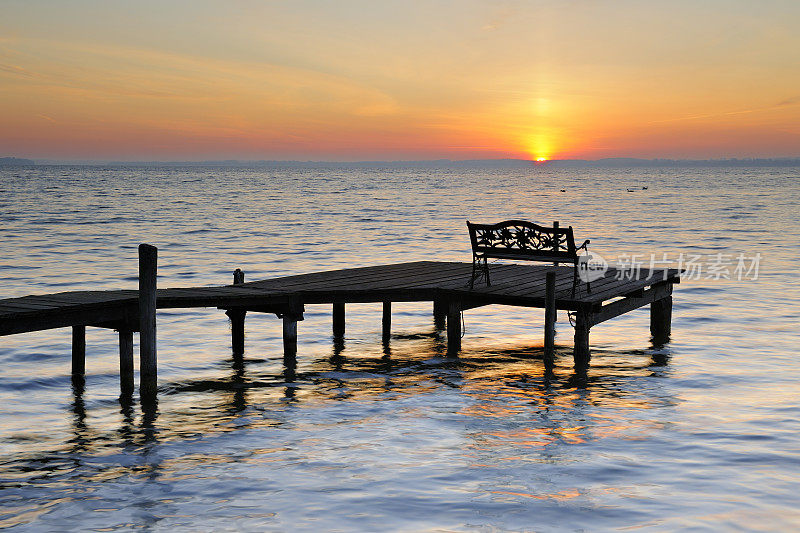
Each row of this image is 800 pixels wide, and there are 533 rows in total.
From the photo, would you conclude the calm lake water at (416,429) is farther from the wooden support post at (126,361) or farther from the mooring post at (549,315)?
the wooden support post at (126,361)

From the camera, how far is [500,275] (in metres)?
16.3

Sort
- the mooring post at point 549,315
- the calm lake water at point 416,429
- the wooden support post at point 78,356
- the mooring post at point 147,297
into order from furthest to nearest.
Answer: the wooden support post at point 78,356
the mooring post at point 549,315
the mooring post at point 147,297
the calm lake water at point 416,429

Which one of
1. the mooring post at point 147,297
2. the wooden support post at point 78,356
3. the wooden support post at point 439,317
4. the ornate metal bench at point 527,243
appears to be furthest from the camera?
the wooden support post at point 439,317

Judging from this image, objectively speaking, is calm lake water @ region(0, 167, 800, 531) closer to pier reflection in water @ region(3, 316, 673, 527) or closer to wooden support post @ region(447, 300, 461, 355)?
pier reflection in water @ region(3, 316, 673, 527)

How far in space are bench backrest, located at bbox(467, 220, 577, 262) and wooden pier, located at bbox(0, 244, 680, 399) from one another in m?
0.56

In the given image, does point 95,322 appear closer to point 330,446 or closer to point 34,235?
point 330,446

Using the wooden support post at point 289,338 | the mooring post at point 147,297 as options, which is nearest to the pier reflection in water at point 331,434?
the wooden support post at point 289,338

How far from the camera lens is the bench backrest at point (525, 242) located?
13477 millimetres

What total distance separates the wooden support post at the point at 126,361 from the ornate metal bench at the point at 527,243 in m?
5.52

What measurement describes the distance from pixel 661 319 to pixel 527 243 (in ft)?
15.6

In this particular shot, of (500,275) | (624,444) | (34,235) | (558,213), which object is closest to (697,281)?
(500,275)

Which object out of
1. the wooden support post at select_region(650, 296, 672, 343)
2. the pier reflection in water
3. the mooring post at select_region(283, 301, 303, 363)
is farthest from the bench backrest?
the wooden support post at select_region(650, 296, 672, 343)

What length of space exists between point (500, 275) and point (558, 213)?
213ft

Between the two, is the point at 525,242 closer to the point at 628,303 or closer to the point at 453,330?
the point at 453,330
